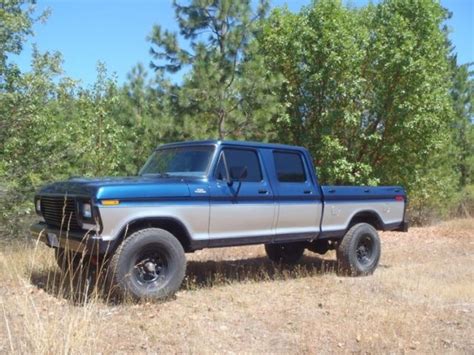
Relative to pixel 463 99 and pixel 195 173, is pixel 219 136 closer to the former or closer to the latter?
pixel 195 173

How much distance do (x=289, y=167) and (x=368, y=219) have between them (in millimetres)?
1935

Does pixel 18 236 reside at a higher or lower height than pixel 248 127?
lower

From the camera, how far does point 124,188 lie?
5.98 metres

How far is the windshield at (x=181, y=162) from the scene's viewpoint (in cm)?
700

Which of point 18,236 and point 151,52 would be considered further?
point 151,52

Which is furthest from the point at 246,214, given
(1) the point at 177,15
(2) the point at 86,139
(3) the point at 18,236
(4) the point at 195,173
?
(1) the point at 177,15

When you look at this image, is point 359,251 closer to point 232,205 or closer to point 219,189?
point 232,205

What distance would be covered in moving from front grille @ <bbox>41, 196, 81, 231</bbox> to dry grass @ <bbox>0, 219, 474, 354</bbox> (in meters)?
0.47

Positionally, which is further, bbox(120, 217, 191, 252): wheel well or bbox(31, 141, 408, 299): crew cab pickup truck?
bbox(120, 217, 191, 252): wheel well

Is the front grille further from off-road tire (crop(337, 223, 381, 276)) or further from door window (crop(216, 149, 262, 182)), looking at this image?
off-road tire (crop(337, 223, 381, 276))

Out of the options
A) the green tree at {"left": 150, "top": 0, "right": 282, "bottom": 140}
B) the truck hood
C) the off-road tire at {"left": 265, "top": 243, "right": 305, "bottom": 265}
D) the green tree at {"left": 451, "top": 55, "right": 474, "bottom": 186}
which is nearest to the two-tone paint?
the truck hood

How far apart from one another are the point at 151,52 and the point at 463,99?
17.2m

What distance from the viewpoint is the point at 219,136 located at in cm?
1508

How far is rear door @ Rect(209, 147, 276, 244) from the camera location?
6.79 metres
